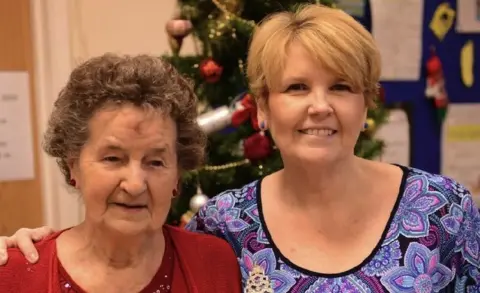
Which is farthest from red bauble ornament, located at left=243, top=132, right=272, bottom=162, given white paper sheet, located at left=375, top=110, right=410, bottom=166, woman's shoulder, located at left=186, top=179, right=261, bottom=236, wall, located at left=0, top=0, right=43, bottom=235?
white paper sheet, located at left=375, top=110, right=410, bottom=166

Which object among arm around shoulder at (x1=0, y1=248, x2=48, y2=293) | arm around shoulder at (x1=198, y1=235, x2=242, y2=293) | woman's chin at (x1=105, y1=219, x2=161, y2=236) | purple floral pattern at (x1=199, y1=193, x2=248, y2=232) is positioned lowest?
arm around shoulder at (x1=198, y1=235, x2=242, y2=293)

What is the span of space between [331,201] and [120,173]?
528mm

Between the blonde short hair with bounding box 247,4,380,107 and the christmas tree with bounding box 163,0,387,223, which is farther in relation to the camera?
the christmas tree with bounding box 163,0,387,223

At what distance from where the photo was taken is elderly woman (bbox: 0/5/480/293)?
127 cm

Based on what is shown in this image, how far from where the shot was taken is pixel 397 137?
2.92 m

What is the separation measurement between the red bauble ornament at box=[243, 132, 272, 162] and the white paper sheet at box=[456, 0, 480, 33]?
1.64 meters

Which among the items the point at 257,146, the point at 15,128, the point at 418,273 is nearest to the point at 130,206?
the point at 418,273

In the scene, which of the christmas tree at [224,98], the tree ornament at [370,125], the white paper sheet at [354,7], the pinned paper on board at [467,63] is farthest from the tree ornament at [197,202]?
the pinned paper on board at [467,63]

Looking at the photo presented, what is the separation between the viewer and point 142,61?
1152 millimetres

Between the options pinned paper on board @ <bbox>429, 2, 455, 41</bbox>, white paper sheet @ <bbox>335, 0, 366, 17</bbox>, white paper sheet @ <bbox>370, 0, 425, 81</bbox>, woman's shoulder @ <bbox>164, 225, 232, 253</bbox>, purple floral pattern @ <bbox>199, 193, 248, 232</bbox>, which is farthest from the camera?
pinned paper on board @ <bbox>429, 2, 455, 41</bbox>

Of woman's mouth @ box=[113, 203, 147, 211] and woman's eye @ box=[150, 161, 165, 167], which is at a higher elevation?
woman's eye @ box=[150, 161, 165, 167]

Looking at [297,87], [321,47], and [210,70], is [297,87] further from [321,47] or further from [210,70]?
[210,70]

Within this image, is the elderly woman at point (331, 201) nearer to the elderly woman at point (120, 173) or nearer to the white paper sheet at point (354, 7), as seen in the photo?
the elderly woman at point (120, 173)

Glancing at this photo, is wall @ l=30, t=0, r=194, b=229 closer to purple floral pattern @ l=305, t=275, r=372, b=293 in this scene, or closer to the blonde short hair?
the blonde short hair
